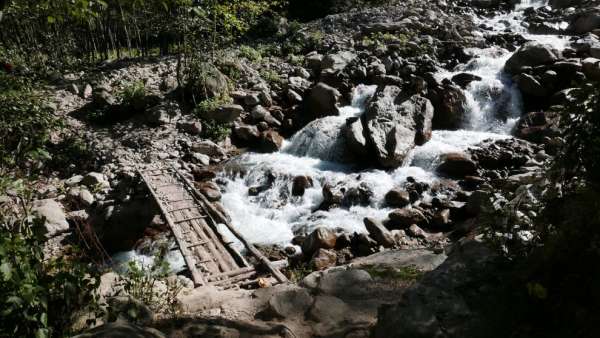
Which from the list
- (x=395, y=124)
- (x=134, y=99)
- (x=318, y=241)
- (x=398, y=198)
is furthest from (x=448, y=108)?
(x=134, y=99)

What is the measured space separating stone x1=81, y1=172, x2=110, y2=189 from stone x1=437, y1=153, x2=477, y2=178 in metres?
7.47

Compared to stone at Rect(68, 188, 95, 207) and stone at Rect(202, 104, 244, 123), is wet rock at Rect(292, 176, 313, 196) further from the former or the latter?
stone at Rect(68, 188, 95, 207)

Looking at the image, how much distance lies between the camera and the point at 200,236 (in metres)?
6.62

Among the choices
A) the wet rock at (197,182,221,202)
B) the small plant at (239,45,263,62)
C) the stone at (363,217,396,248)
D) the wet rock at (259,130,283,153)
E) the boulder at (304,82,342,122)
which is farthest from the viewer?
the small plant at (239,45,263,62)

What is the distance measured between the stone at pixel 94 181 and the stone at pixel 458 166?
7468mm

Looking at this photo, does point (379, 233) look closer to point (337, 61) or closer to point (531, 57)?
point (337, 61)

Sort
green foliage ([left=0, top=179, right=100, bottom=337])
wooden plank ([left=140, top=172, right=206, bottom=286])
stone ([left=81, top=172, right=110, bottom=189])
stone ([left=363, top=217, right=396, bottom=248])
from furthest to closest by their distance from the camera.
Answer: stone ([left=81, top=172, right=110, bottom=189])
stone ([left=363, top=217, right=396, bottom=248])
wooden plank ([left=140, top=172, right=206, bottom=286])
green foliage ([left=0, top=179, right=100, bottom=337])

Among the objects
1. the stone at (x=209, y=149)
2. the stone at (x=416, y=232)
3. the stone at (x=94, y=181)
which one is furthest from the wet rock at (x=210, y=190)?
the stone at (x=416, y=232)

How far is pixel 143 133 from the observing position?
10742 mm

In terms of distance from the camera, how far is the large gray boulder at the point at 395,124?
30.6 ft

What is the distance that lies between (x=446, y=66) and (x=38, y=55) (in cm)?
1336

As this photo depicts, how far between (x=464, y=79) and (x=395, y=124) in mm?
3505

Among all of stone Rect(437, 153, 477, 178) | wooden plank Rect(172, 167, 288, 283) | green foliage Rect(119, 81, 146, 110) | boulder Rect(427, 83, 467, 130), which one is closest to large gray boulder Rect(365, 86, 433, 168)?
boulder Rect(427, 83, 467, 130)

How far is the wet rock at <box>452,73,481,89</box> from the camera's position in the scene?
1169cm
